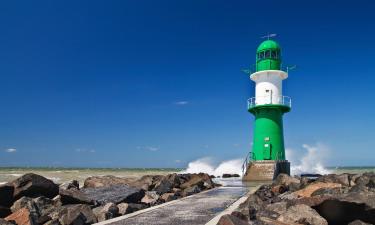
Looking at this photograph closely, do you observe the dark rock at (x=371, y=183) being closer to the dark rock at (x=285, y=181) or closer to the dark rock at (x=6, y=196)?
the dark rock at (x=285, y=181)

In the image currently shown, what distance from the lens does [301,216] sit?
748 centimetres

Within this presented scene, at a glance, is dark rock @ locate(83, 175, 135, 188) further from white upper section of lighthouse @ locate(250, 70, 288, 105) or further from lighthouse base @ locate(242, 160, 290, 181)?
white upper section of lighthouse @ locate(250, 70, 288, 105)

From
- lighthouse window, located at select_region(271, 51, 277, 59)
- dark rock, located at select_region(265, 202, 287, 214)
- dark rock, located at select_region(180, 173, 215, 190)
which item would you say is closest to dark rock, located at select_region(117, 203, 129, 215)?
dark rock, located at select_region(265, 202, 287, 214)

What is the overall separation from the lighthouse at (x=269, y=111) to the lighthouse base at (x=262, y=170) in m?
0.24

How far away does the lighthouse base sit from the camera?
21.0 meters

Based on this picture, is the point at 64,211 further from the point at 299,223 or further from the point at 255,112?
the point at 255,112

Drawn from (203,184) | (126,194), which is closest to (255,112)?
(203,184)

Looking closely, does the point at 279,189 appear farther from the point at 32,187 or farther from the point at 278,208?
the point at 32,187

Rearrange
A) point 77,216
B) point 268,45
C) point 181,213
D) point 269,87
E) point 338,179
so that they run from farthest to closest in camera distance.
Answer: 1. point 268,45
2. point 269,87
3. point 338,179
4. point 181,213
5. point 77,216

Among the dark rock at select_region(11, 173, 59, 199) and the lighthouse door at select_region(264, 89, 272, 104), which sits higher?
the lighthouse door at select_region(264, 89, 272, 104)

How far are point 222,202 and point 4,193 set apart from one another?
241 inches

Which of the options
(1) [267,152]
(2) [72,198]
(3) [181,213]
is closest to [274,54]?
(1) [267,152]

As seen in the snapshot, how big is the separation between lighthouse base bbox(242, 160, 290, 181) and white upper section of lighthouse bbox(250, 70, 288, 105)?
348 centimetres

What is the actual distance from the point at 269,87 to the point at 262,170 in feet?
15.9
